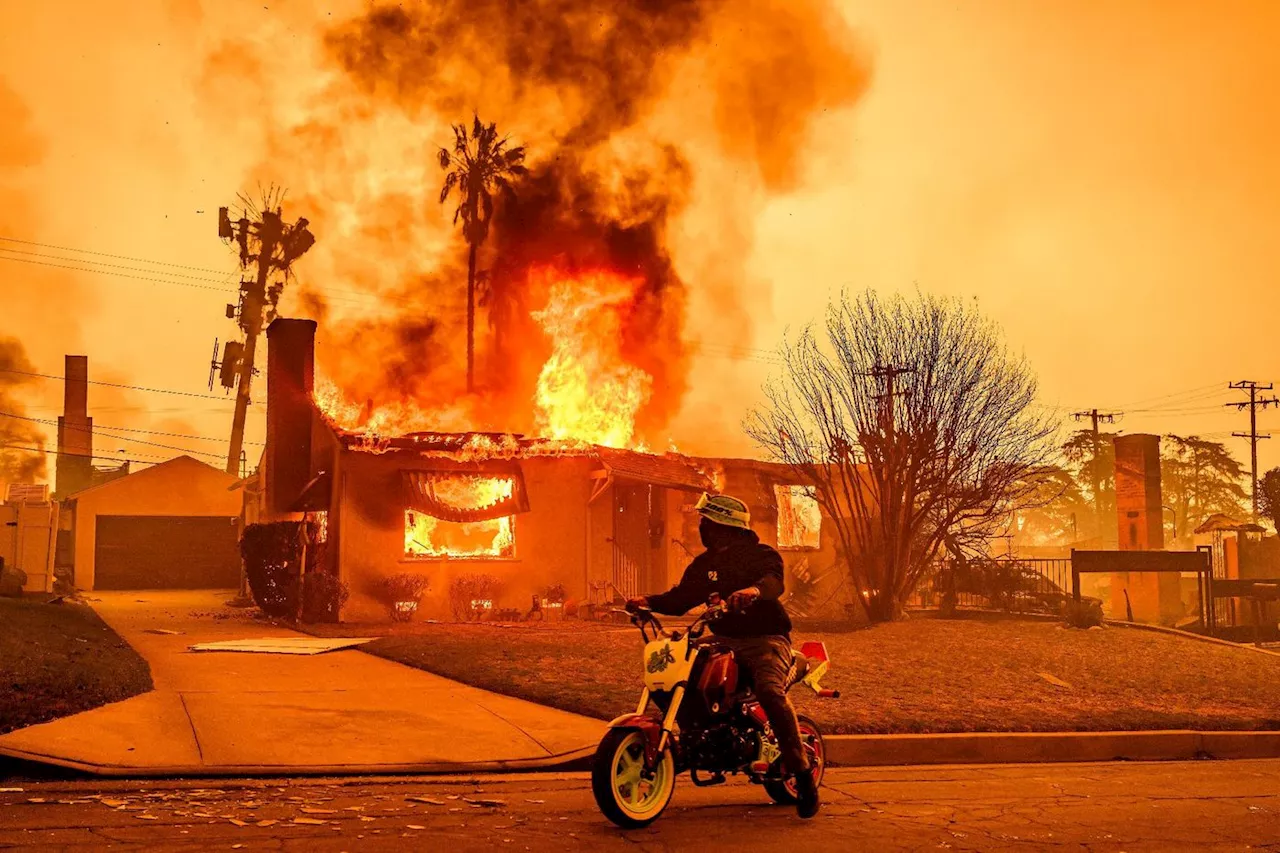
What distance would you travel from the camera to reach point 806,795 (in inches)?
264

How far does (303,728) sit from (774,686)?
3.99 metres

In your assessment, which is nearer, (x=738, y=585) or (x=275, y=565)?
(x=738, y=585)

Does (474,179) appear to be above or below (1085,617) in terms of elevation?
above

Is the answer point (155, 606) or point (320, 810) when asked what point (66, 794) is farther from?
point (155, 606)

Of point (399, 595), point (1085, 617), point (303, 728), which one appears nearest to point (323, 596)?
point (399, 595)

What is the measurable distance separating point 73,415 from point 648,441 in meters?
42.6

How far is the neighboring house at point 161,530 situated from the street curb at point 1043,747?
1409 inches

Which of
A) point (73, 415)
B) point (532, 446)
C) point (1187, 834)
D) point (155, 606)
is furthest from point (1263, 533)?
point (73, 415)

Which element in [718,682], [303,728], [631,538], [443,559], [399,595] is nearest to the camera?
[718,682]

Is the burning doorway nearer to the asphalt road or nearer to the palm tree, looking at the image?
the palm tree

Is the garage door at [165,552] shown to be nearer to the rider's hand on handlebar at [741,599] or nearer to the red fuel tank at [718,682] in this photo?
the red fuel tank at [718,682]

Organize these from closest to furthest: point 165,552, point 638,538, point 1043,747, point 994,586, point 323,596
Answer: point 1043,747 < point 323,596 < point 638,538 < point 994,586 < point 165,552

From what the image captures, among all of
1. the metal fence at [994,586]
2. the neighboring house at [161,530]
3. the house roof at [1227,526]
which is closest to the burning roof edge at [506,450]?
the metal fence at [994,586]

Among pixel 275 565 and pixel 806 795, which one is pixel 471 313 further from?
pixel 806 795
